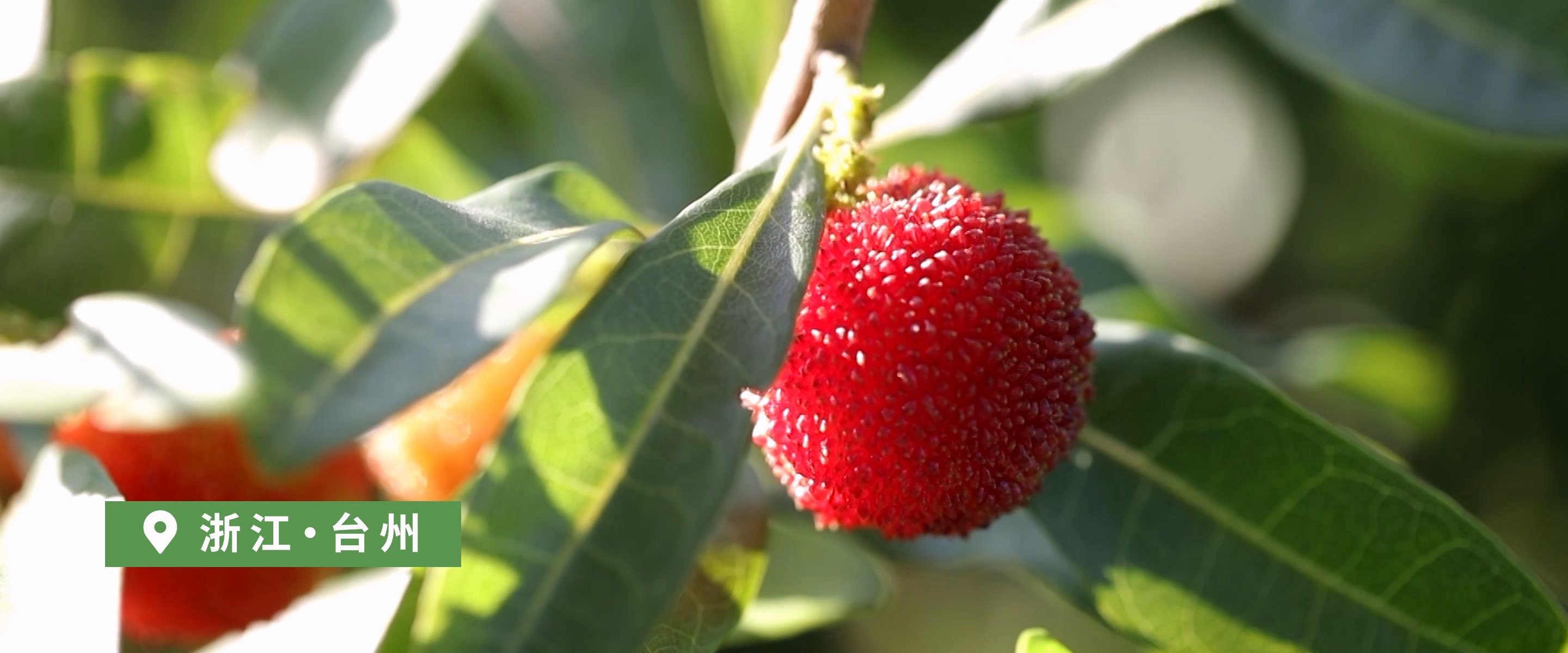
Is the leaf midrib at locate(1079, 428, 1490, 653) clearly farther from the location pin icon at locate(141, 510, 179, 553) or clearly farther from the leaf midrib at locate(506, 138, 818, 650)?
the location pin icon at locate(141, 510, 179, 553)

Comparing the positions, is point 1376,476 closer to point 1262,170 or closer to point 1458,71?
point 1458,71

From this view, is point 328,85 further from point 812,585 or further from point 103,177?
point 812,585

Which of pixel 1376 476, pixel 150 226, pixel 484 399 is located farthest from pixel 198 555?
pixel 1376 476

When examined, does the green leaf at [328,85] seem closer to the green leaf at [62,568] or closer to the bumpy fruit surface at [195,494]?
the bumpy fruit surface at [195,494]

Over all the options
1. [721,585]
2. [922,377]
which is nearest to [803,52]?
[922,377]

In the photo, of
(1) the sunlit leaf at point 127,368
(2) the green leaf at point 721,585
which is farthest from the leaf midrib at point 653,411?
(1) the sunlit leaf at point 127,368
